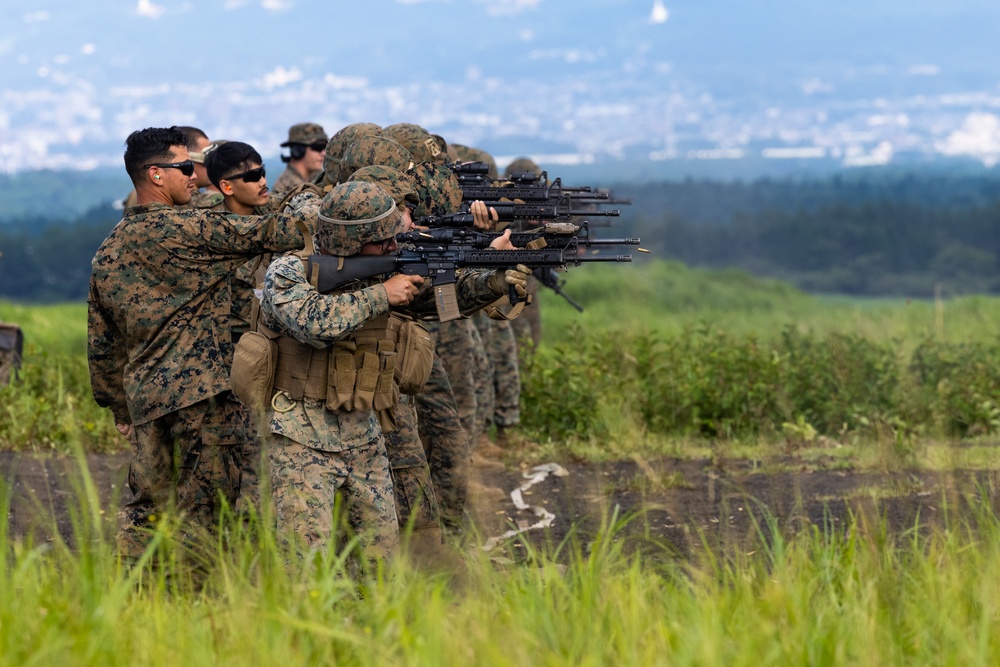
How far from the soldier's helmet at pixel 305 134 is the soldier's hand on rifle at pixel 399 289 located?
4136mm

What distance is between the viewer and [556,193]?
315 inches

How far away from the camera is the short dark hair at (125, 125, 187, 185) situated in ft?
19.0

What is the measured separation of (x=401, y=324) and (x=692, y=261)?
34177 mm

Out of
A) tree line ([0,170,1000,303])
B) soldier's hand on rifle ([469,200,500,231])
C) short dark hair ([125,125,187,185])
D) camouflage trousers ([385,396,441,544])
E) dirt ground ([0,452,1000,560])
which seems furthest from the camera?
tree line ([0,170,1000,303])

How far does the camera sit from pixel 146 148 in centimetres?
580

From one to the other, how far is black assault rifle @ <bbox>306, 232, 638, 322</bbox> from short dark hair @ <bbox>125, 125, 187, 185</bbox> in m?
1.15

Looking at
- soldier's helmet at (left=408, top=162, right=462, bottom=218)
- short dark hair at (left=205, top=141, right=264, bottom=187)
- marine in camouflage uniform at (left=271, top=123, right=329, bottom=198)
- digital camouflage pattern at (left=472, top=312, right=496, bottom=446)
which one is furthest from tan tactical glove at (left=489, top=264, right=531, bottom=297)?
marine in camouflage uniform at (left=271, top=123, right=329, bottom=198)

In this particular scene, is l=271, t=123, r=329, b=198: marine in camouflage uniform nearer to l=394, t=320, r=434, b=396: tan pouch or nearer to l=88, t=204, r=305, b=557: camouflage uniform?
l=88, t=204, r=305, b=557: camouflage uniform

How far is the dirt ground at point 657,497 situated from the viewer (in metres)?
6.75

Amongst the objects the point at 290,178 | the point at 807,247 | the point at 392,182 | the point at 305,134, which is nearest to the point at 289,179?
the point at 290,178

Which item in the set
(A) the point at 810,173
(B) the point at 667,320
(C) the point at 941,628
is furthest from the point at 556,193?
(A) the point at 810,173

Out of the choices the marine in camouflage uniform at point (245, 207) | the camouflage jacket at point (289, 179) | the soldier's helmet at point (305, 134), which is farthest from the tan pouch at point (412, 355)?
the soldier's helmet at point (305, 134)

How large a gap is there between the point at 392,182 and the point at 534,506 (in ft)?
8.46

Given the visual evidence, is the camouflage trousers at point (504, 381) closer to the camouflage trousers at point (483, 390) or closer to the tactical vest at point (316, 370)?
the camouflage trousers at point (483, 390)
